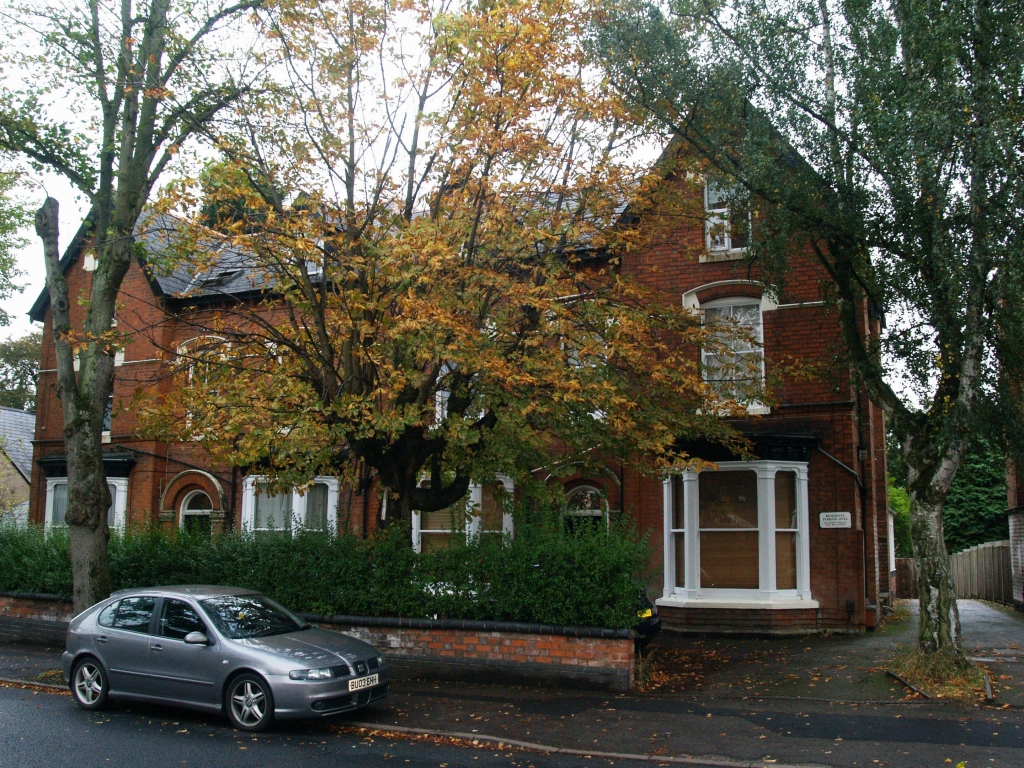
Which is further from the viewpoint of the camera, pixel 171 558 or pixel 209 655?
pixel 171 558

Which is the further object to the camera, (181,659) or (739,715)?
(739,715)

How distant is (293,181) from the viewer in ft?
41.4

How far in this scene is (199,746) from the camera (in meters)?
8.62

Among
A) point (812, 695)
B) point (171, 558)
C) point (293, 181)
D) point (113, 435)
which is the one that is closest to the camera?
point (812, 695)

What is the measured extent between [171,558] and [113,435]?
365 inches

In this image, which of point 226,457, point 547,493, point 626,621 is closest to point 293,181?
point 226,457

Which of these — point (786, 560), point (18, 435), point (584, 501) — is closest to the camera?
point (786, 560)

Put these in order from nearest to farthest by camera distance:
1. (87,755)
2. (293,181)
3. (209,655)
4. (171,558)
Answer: (87,755) → (209,655) → (293,181) → (171,558)

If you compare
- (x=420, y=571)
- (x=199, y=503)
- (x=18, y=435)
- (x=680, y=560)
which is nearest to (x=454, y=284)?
(x=420, y=571)

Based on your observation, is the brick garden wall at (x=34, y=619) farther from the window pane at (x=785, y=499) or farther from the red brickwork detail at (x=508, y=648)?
the window pane at (x=785, y=499)

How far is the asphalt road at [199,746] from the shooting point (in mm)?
8047

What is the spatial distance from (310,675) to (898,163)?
29.5 feet

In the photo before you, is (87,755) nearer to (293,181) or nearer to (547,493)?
(547,493)

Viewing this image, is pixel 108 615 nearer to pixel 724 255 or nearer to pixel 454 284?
pixel 454 284
